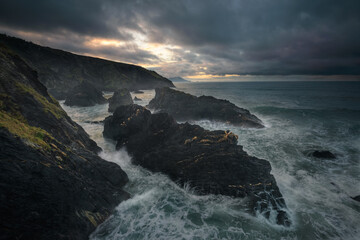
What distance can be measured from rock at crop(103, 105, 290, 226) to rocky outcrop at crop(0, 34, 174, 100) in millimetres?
58743

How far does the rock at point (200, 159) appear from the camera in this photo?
Result: 1097 centimetres

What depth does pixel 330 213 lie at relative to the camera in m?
10.3

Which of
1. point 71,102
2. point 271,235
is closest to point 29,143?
point 271,235

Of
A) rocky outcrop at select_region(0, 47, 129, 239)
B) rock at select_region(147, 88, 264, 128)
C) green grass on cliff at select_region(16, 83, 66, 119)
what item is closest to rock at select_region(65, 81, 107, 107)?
rock at select_region(147, 88, 264, 128)

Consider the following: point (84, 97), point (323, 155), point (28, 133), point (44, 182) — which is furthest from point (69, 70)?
point (323, 155)

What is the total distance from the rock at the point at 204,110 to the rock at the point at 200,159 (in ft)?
50.5

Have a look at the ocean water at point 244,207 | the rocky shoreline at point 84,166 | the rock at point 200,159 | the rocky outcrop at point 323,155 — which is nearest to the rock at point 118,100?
the rocky shoreline at point 84,166

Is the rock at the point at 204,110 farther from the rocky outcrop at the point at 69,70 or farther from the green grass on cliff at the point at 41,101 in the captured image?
the rocky outcrop at the point at 69,70

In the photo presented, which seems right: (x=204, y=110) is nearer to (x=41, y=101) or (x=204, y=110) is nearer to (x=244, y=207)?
(x=244, y=207)

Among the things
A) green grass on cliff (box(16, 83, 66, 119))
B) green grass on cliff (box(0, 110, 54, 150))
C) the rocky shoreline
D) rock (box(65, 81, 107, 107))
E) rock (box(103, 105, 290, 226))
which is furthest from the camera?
rock (box(65, 81, 107, 107))

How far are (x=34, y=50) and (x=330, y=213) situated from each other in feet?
469

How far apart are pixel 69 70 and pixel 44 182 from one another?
379 ft

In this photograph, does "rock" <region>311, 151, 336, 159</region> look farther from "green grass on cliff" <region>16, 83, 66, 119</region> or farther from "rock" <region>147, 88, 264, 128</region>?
"green grass on cliff" <region>16, 83, 66, 119</region>

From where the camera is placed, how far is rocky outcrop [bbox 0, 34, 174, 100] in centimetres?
7146
